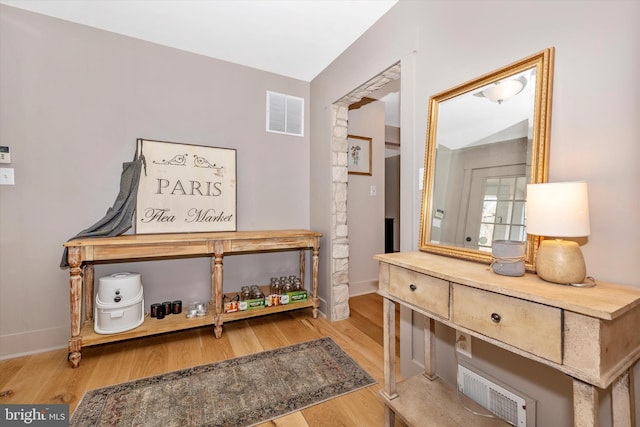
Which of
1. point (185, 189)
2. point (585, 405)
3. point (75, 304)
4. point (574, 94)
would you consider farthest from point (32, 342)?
point (574, 94)

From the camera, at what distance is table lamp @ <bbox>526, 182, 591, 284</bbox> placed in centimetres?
88

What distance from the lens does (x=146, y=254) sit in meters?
2.02

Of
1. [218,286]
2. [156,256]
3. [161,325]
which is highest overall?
[156,256]

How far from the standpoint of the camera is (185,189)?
2510 millimetres

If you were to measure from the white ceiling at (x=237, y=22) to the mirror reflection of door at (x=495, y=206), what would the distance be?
148 cm

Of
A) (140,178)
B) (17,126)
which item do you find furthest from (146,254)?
(17,126)

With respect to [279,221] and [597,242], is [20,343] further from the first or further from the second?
[597,242]

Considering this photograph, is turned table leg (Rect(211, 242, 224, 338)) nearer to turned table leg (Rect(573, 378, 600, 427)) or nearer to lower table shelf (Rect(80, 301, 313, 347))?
lower table shelf (Rect(80, 301, 313, 347))

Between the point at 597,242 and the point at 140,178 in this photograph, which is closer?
the point at 597,242

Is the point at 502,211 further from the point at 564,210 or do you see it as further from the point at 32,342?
the point at 32,342

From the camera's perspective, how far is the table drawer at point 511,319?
→ 2.54ft

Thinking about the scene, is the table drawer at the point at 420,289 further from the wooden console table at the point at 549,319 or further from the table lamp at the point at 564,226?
the table lamp at the point at 564,226

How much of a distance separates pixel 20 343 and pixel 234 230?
68.4 inches

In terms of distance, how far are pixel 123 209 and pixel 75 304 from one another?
74 cm
